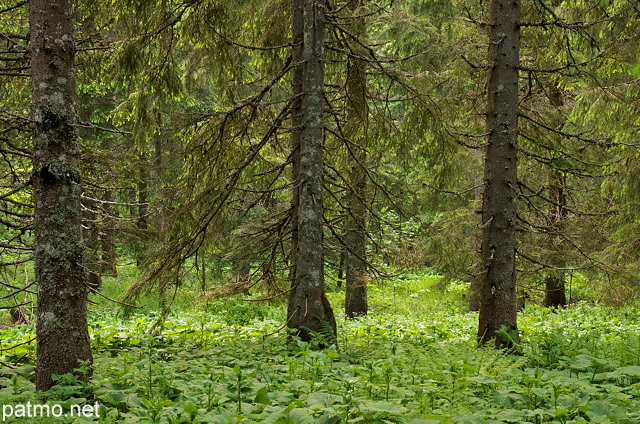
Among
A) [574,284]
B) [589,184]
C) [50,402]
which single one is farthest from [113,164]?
[574,284]

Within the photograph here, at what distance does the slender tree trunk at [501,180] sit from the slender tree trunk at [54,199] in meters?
4.91

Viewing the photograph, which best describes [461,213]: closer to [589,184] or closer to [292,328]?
[589,184]

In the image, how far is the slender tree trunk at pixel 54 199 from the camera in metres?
4.26

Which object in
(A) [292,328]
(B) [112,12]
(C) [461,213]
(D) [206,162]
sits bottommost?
(A) [292,328]

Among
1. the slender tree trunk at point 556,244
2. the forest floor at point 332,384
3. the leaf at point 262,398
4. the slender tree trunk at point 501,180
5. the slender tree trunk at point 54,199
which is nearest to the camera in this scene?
the forest floor at point 332,384

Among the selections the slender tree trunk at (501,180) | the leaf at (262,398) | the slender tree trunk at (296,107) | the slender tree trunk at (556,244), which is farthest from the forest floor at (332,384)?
the slender tree trunk at (556,244)

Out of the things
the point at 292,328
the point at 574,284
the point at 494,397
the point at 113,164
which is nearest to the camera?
the point at 494,397

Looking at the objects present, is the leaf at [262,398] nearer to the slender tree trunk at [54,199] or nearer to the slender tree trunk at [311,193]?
the slender tree trunk at [54,199]

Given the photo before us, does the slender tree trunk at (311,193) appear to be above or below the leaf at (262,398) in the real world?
above

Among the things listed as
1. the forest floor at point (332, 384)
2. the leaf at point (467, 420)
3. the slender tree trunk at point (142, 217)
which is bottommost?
the forest floor at point (332, 384)

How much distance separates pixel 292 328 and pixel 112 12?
5.48 metres

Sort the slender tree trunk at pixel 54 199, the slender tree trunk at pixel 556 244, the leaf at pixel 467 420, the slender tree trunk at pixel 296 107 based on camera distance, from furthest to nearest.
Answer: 1. the slender tree trunk at pixel 556 244
2. the slender tree trunk at pixel 296 107
3. the slender tree trunk at pixel 54 199
4. the leaf at pixel 467 420

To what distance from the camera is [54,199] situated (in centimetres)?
428

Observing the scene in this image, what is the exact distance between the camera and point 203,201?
6.26m
